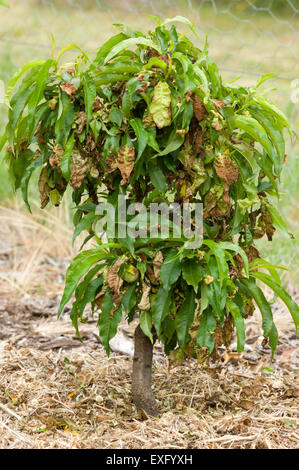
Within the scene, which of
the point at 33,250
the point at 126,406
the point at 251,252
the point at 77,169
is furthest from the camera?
Result: the point at 33,250

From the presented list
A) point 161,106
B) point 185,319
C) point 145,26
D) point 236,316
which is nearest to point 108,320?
point 185,319

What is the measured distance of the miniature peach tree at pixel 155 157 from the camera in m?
1.35

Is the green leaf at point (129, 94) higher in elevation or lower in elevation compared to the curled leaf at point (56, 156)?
higher

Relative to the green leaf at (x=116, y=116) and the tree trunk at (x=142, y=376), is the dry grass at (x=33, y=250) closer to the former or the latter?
the tree trunk at (x=142, y=376)

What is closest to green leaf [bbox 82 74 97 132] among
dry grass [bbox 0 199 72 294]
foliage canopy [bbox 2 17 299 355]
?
foliage canopy [bbox 2 17 299 355]

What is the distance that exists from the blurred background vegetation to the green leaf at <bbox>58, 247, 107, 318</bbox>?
2.05 metres

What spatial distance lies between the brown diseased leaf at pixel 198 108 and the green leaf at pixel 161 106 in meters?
0.05

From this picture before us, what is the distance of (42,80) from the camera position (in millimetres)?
1360

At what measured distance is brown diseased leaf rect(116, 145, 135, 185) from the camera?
1.34m

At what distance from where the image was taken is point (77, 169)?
4.64 ft

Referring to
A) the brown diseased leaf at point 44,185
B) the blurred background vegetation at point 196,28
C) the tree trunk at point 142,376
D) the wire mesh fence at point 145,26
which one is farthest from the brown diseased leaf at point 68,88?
the wire mesh fence at point 145,26

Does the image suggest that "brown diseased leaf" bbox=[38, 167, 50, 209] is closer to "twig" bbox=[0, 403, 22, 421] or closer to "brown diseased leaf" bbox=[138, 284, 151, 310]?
"brown diseased leaf" bbox=[138, 284, 151, 310]

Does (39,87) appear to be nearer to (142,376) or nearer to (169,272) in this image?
(169,272)

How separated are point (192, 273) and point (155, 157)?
0.27 metres
